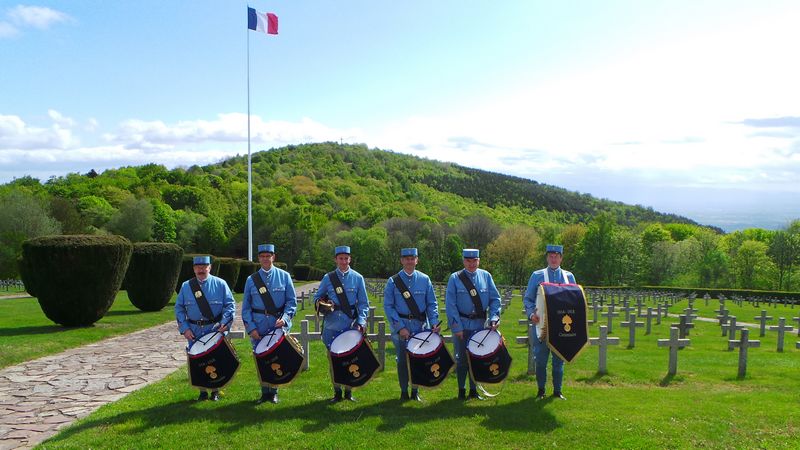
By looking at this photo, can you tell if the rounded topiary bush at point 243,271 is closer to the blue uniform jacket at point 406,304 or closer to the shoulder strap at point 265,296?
the shoulder strap at point 265,296

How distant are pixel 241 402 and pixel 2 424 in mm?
2815

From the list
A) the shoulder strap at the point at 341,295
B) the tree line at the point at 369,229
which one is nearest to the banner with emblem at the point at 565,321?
the shoulder strap at the point at 341,295

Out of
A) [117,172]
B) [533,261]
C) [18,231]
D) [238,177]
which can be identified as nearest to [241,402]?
[18,231]

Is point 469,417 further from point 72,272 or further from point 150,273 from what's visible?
point 150,273

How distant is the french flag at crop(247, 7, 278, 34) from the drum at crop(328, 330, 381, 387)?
94.1ft

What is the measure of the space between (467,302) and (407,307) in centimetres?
81

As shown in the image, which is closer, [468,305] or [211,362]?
[211,362]

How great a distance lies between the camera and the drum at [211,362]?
7.88 m

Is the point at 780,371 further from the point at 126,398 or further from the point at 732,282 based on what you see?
the point at 732,282

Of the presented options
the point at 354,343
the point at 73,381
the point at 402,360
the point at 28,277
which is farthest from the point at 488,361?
the point at 28,277

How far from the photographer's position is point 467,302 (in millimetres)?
8188

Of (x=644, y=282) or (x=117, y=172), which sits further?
(x=117, y=172)

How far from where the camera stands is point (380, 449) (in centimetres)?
637

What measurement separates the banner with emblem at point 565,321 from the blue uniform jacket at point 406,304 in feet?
4.91
